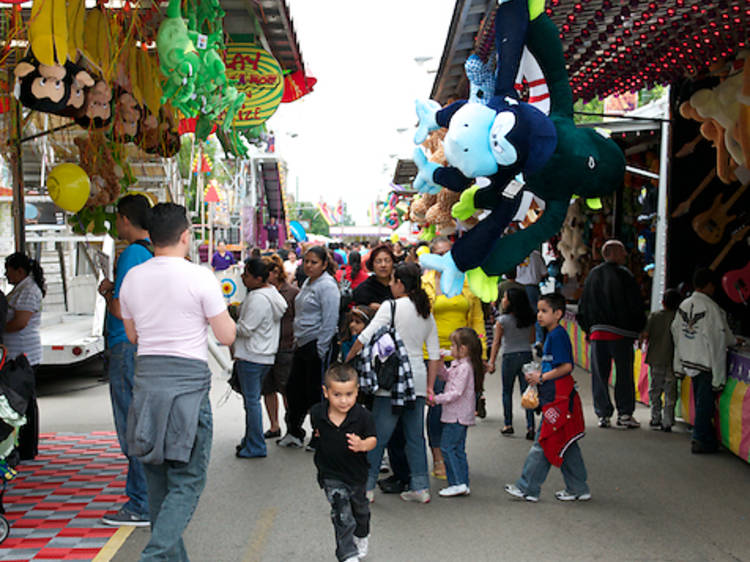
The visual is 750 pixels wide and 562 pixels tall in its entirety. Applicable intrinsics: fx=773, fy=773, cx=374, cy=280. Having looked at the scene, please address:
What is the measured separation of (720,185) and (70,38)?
6.42 m

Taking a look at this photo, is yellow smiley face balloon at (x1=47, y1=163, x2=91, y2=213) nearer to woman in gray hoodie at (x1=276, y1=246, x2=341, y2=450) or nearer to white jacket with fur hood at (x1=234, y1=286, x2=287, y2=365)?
white jacket with fur hood at (x1=234, y1=286, x2=287, y2=365)

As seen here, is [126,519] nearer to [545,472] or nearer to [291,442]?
[291,442]

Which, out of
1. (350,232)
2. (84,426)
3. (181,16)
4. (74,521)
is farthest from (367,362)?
(350,232)

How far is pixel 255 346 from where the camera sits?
6.66m

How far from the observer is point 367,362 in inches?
209

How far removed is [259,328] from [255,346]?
0.16 meters

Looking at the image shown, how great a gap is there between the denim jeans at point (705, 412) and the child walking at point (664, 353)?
31.1 inches

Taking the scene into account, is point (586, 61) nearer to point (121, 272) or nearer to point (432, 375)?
point (432, 375)

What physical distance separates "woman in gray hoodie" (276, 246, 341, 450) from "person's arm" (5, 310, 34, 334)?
7.39 ft

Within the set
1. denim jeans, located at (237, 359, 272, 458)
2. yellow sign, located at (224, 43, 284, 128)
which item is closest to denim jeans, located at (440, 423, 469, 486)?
denim jeans, located at (237, 359, 272, 458)

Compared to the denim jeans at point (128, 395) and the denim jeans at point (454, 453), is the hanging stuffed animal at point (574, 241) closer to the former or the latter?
the denim jeans at point (454, 453)

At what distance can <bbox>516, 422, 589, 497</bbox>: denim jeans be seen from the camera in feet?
17.8

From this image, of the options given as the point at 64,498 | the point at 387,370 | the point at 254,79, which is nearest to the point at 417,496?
the point at 387,370

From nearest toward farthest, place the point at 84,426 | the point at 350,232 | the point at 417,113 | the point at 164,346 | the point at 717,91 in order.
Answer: the point at 164,346
the point at 417,113
the point at 717,91
the point at 84,426
the point at 350,232
